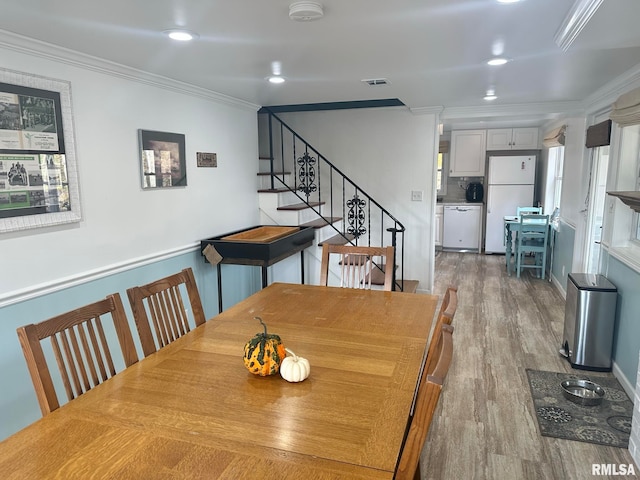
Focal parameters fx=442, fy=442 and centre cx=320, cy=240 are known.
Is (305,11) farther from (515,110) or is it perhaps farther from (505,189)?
(505,189)

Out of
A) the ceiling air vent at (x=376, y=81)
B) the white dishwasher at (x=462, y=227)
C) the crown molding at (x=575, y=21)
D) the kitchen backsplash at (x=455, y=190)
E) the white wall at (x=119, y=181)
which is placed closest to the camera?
the crown molding at (x=575, y=21)

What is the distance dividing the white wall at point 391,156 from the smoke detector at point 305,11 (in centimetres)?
327

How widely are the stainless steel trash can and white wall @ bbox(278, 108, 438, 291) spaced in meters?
1.98

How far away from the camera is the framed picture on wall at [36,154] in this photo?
2221 mm

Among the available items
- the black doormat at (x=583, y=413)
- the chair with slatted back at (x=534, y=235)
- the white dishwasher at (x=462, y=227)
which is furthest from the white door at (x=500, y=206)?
the black doormat at (x=583, y=413)

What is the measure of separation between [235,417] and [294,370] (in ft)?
0.83

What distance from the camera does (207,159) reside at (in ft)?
12.5

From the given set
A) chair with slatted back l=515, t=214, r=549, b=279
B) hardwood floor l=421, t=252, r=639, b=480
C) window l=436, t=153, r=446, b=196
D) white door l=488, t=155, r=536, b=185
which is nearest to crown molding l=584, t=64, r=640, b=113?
chair with slatted back l=515, t=214, r=549, b=279

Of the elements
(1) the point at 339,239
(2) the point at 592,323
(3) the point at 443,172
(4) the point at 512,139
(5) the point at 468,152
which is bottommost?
(2) the point at 592,323

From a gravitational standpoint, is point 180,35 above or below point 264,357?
above

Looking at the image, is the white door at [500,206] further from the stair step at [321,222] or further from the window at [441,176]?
the stair step at [321,222]

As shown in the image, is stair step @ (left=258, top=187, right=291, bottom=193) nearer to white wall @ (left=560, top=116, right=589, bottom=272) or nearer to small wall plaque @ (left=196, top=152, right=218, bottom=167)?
small wall plaque @ (left=196, top=152, right=218, bottom=167)

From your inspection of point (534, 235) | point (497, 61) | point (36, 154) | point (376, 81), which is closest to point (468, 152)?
point (534, 235)

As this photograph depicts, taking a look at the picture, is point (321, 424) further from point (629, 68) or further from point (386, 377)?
point (629, 68)
